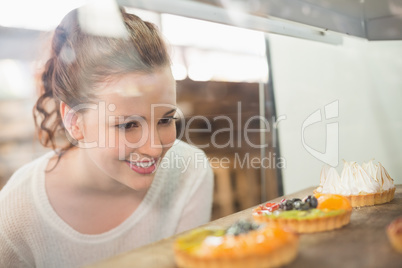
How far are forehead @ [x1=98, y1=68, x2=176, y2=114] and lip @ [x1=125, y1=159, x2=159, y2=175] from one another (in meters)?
0.22

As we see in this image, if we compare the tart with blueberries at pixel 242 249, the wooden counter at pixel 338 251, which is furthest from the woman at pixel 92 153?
the tart with blueberries at pixel 242 249

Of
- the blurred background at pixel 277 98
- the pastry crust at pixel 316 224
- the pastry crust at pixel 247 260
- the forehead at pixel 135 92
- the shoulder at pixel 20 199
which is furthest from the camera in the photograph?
the blurred background at pixel 277 98

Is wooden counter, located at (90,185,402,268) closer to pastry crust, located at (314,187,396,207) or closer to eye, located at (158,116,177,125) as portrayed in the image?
pastry crust, located at (314,187,396,207)

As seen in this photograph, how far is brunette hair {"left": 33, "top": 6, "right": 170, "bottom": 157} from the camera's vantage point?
1.73 meters

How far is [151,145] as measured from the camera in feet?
6.37

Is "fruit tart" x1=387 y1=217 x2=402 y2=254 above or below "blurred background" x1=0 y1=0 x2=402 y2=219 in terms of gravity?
below

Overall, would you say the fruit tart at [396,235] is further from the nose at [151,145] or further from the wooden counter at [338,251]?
the nose at [151,145]

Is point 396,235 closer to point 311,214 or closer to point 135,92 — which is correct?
point 311,214

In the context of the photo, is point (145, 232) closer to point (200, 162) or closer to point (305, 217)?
point (200, 162)

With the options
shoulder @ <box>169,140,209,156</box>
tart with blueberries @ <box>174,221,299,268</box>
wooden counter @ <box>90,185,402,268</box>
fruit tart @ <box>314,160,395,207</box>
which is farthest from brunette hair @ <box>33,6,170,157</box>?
fruit tart @ <box>314,160,395,207</box>

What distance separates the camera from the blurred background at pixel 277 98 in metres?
2.30

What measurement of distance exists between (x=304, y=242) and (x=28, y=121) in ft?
3.44

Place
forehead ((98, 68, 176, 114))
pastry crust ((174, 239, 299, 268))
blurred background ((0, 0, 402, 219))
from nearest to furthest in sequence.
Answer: pastry crust ((174, 239, 299, 268))
forehead ((98, 68, 176, 114))
blurred background ((0, 0, 402, 219))

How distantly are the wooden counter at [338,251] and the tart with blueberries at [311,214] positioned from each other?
0.11 feet
